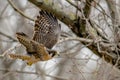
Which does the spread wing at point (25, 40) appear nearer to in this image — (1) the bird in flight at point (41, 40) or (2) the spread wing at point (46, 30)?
(1) the bird in flight at point (41, 40)

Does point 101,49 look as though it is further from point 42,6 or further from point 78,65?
point 42,6

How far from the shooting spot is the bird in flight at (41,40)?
298 centimetres

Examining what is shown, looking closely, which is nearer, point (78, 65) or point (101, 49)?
point (78, 65)

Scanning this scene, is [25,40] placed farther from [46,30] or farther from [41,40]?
[46,30]

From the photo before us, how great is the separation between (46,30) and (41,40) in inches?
6.7

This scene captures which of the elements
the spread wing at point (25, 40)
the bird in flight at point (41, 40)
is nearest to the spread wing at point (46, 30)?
the bird in flight at point (41, 40)

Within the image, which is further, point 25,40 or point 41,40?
point 41,40

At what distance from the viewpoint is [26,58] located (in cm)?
314

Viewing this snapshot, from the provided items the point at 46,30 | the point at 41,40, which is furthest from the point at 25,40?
the point at 46,30

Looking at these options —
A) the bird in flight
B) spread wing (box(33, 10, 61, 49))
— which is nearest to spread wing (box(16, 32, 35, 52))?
the bird in flight

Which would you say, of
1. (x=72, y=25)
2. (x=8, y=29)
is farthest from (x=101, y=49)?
(x=8, y=29)

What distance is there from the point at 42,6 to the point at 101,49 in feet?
2.34

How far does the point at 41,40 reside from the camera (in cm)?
330

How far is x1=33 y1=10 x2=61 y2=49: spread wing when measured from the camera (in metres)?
3.30
